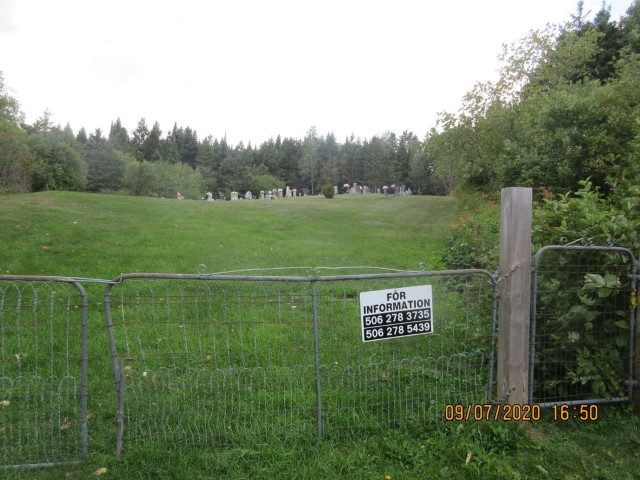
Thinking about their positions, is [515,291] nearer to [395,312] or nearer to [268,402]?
[395,312]

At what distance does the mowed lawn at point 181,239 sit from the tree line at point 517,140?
4.35 meters

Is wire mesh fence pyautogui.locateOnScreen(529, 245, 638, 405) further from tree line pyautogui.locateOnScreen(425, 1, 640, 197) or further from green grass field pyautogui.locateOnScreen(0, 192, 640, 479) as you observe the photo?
tree line pyautogui.locateOnScreen(425, 1, 640, 197)

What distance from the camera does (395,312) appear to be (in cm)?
346

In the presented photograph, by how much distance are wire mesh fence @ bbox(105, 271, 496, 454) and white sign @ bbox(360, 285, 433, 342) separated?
15cm

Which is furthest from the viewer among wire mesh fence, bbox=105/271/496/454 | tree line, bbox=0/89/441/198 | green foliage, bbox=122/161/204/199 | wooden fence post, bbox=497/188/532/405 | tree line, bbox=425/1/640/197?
green foliage, bbox=122/161/204/199

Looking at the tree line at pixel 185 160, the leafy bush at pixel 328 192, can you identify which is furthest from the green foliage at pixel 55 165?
the leafy bush at pixel 328 192

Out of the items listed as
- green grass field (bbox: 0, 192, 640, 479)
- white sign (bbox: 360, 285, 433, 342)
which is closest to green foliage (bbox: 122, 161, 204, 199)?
green grass field (bbox: 0, 192, 640, 479)

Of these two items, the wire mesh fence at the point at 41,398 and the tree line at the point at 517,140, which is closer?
the wire mesh fence at the point at 41,398

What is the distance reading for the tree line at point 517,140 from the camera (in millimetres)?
13414

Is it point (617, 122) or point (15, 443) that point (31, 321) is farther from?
point (617, 122)

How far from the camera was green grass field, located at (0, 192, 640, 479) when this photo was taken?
9.87 feet

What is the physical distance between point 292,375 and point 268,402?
1.57 feet

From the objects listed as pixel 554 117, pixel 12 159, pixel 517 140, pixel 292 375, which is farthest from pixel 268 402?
A: pixel 12 159
